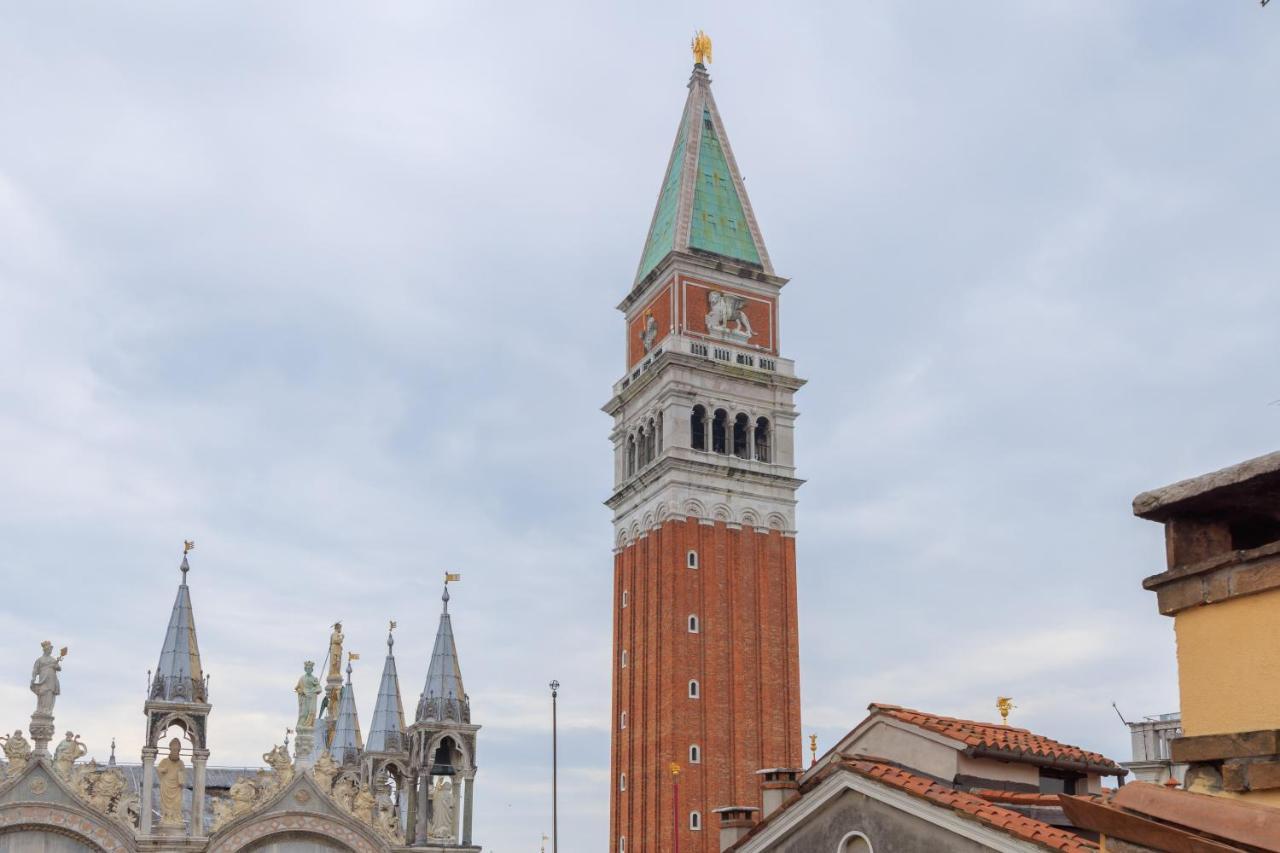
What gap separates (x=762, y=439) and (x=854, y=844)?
45.0 metres

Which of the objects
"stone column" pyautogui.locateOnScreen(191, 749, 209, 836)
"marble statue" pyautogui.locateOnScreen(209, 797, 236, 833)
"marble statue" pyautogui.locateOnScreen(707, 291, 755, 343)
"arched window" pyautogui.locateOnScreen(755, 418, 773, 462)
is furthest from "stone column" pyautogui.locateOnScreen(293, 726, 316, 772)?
"marble statue" pyautogui.locateOnScreen(707, 291, 755, 343)

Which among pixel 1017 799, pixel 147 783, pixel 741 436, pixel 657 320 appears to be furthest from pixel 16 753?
pixel 657 320

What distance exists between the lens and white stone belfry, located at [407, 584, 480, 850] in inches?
1154

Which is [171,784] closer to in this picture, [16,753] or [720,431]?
[16,753]

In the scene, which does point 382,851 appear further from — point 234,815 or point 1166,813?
point 1166,813

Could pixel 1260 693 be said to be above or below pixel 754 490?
below

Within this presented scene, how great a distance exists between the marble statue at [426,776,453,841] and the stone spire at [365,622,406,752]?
477 centimetres

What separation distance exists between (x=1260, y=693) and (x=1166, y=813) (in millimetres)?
779

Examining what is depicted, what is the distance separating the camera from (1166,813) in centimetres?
603

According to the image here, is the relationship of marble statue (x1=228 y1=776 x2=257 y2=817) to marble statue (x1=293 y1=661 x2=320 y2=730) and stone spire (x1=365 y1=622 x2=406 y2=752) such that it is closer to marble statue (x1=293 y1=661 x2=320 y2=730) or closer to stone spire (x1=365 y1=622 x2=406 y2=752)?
marble statue (x1=293 y1=661 x2=320 y2=730)

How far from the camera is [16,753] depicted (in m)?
25.5

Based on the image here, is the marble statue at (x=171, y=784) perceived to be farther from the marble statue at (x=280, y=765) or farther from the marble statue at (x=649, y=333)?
the marble statue at (x=649, y=333)

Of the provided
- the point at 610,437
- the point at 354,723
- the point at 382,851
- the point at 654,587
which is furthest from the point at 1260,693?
the point at 610,437

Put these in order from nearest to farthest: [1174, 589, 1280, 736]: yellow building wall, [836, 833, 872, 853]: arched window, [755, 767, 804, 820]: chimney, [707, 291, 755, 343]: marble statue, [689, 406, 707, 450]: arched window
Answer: [1174, 589, 1280, 736]: yellow building wall < [836, 833, 872, 853]: arched window < [755, 767, 804, 820]: chimney < [689, 406, 707, 450]: arched window < [707, 291, 755, 343]: marble statue
